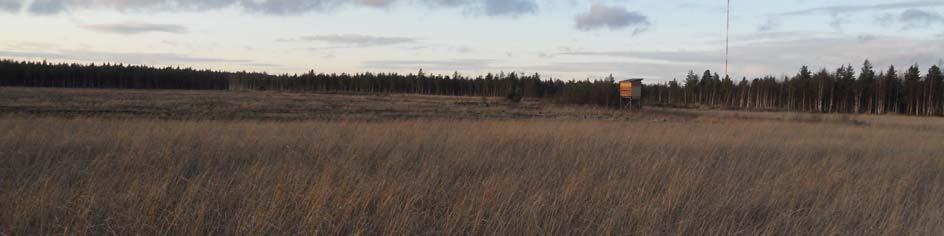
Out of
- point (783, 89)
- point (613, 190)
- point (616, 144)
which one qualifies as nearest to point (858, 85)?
point (783, 89)

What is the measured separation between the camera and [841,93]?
69750 millimetres

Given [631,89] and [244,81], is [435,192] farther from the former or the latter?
[244,81]

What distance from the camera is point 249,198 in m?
5.11

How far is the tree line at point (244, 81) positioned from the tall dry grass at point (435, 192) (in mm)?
83176

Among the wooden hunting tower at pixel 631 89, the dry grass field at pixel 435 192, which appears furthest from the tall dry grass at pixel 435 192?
the wooden hunting tower at pixel 631 89

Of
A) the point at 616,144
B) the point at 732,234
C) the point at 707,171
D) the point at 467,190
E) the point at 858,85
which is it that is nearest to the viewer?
the point at 732,234

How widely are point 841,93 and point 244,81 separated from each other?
119 m

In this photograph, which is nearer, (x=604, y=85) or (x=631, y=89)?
(x=631, y=89)

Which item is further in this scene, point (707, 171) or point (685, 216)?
point (707, 171)

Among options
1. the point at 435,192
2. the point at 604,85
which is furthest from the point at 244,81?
the point at 435,192

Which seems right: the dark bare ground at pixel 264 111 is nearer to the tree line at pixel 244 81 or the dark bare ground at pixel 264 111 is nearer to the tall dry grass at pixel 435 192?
the tall dry grass at pixel 435 192

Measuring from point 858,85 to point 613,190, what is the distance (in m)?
73.0

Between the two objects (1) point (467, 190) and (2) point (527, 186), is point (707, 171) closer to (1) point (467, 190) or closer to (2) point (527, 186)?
(2) point (527, 186)

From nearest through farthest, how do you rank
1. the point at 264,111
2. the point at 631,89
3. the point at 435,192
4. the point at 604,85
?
the point at 435,192 < the point at 264,111 < the point at 631,89 < the point at 604,85
